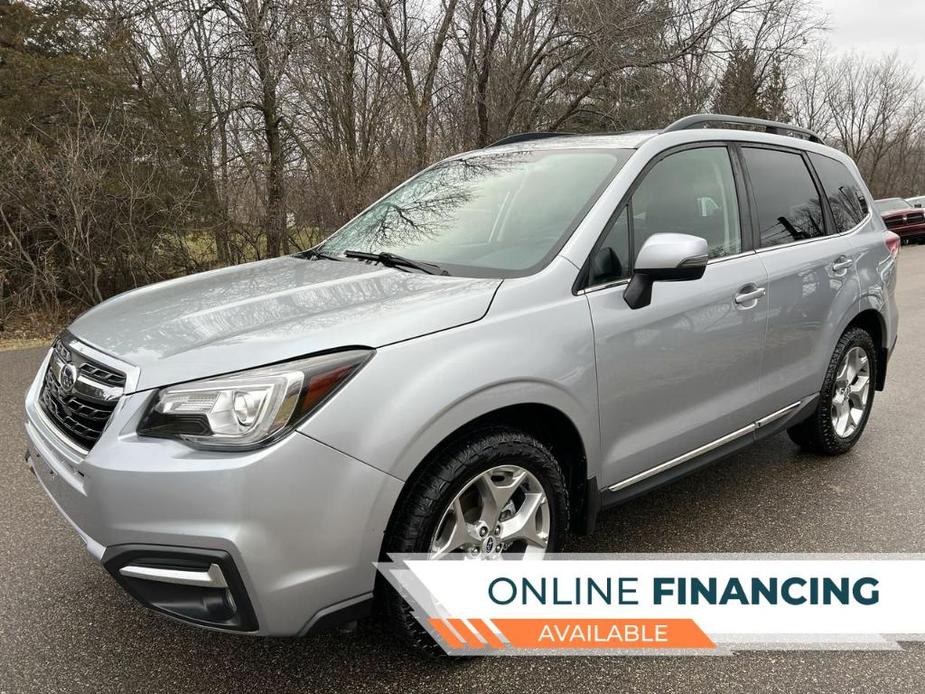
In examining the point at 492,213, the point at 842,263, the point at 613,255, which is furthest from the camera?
the point at 842,263

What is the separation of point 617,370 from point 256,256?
9.30m

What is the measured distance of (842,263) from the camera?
3729 millimetres

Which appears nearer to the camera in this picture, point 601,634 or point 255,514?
point 255,514

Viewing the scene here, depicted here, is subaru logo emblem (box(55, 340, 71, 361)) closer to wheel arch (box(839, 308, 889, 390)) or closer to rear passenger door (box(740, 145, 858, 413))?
rear passenger door (box(740, 145, 858, 413))

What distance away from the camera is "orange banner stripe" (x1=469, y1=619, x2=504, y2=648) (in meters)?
2.32

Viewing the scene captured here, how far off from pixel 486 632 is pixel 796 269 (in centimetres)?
231

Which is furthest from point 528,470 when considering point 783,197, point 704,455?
point 783,197

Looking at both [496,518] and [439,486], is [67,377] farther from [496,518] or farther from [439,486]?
[496,518]

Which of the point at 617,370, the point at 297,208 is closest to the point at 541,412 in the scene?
the point at 617,370

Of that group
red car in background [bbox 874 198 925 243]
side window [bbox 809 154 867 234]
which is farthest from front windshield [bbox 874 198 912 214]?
side window [bbox 809 154 867 234]

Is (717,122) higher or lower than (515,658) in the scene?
higher

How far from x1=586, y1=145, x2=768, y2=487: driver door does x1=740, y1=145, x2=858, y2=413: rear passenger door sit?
0.14 m

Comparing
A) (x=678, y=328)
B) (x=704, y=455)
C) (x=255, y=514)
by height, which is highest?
(x=678, y=328)

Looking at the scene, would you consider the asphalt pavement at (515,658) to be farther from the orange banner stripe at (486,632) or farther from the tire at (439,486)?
the tire at (439,486)
